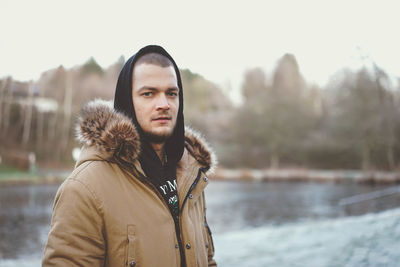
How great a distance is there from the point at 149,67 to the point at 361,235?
5722mm

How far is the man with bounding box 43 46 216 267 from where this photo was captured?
149cm

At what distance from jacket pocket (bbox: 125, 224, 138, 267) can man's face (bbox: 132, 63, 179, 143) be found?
21.3 inches

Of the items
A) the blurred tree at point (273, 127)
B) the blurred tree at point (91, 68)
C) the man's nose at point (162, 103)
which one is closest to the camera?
the man's nose at point (162, 103)

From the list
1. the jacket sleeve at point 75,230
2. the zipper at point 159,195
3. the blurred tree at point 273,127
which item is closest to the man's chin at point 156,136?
the zipper at point 159,195

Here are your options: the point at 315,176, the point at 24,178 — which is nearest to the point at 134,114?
the point at 24,178

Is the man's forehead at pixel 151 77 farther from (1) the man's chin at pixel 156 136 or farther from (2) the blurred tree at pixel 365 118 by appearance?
(2) the blurred tree at pixel 365 118

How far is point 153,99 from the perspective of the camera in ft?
6.07

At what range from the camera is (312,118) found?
3803 cm

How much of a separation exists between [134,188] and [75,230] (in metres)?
0.34

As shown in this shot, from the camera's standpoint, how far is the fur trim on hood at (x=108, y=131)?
1664 millimetres

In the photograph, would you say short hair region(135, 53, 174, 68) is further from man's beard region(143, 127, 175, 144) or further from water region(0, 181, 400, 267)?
water region(0, 181, 400, 267)

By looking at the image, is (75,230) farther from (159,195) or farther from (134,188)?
(159,195)

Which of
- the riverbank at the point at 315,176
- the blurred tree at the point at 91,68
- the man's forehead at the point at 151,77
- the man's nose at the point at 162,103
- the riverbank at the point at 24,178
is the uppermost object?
the blurred tree at the point at 91,68

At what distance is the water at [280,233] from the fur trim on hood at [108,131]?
4.18 meters
